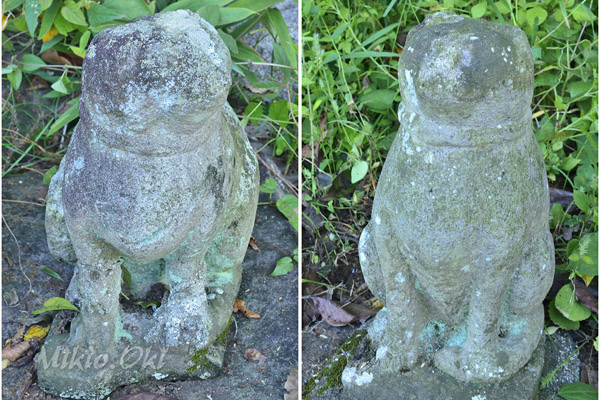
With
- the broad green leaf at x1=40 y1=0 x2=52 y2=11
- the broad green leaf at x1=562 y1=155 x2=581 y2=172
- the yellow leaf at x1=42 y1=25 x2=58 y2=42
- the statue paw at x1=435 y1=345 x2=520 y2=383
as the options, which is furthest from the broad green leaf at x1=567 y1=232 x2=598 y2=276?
the yellow leaf at x1=42 y1=25 x2=58 y2=42

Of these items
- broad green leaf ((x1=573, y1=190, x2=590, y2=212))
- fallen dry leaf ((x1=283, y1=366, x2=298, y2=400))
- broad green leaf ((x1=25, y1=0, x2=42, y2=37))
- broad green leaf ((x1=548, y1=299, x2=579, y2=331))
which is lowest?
fallen dry leaf ((x1=283, y1=366, x2=298, y2=400))

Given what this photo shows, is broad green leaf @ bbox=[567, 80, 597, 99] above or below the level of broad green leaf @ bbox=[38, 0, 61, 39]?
below

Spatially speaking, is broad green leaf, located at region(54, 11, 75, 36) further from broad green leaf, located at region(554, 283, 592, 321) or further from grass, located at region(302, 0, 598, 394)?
broad green leaf, located at region(554, 283, 592, 321)

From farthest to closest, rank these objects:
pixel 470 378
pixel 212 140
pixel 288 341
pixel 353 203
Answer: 1. pixel 353 203
2. pixel 288 341
3. pixel 470 378
4. pixel 212 140

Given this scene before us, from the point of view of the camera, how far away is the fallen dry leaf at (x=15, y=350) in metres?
2.26

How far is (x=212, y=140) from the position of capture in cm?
197

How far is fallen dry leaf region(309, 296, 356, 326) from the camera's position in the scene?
98.8 inches

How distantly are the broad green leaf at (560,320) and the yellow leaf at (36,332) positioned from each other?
1524mm

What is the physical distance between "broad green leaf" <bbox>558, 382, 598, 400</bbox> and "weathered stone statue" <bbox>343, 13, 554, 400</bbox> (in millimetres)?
101

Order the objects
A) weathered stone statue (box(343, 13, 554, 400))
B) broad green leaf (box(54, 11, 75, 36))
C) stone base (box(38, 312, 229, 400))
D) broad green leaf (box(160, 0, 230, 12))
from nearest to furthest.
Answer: weathered stone statue (box(343, 13, 554, 400)) < stone base (box(38, 312, 229, 400)) < broad green leaf (box(160, 0, 230, 12)) < broad green leaf (box(54, 11, 75, 36))

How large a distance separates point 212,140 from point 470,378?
92 centimetres

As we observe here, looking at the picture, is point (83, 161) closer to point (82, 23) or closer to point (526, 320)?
point (82, 23)

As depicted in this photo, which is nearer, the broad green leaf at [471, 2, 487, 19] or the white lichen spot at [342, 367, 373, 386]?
the white lichen spot at [342, 367, 373, 386]

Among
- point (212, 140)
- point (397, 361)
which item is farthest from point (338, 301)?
point (212, 140)
